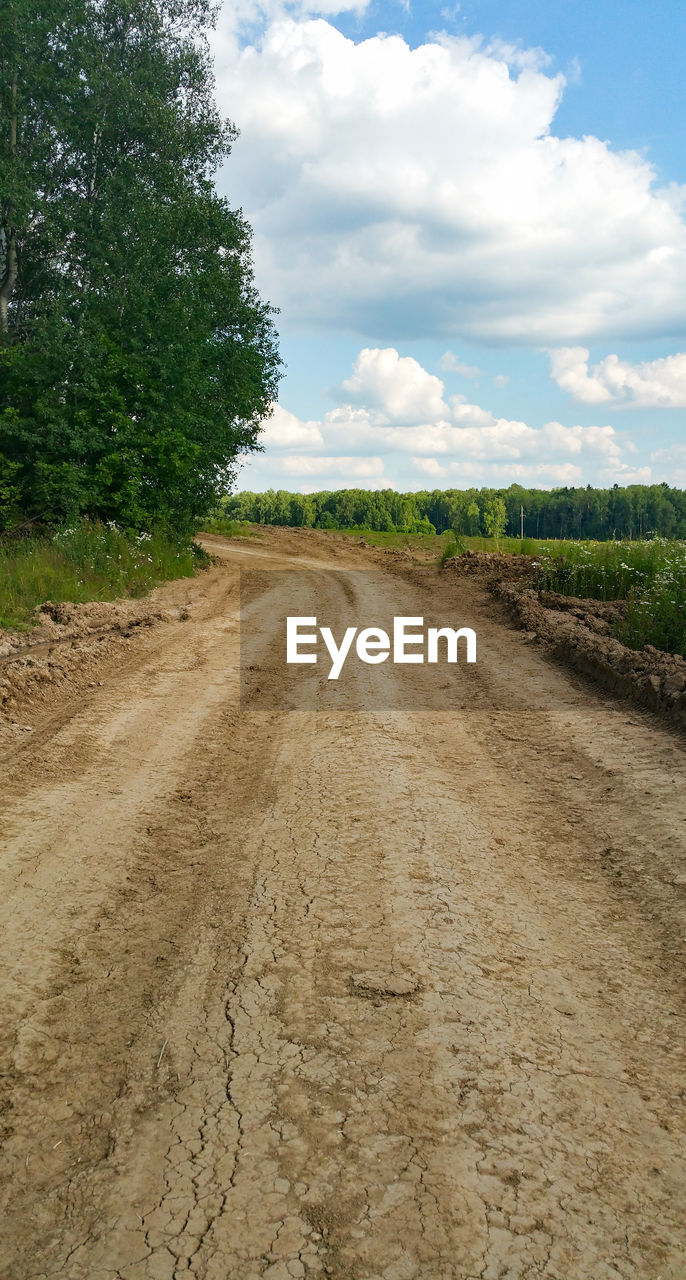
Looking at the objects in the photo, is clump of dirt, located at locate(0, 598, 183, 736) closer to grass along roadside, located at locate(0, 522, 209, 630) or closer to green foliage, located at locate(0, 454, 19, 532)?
grass along roadside, located at locate(0, 522, 209, 630)

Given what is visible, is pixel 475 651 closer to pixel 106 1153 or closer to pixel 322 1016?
pixel 322 1016

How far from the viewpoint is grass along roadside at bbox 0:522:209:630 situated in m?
11.5

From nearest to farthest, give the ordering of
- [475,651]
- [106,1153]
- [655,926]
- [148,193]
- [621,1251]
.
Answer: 1. [621,1251]
2. [106,1153]
3. [655,926]
4. [475,651]
5. [148,193]

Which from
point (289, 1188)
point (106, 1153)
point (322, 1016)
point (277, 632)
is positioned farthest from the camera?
point (277, 632)

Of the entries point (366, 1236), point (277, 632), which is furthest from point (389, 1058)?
point (277, 632)

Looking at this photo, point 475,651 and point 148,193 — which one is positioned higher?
point 148,193

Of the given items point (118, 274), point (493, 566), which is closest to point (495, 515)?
point (118, 274)

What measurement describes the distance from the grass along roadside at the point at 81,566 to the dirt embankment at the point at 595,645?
260 inches

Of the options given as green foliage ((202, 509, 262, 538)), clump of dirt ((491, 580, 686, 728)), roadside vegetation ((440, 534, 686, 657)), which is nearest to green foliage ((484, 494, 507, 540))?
green foliage ((202, 509, 262, 538))

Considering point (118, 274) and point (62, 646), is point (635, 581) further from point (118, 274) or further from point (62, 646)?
point (118, 274)

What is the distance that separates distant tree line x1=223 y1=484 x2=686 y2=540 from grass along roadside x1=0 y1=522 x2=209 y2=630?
67908 millimetres

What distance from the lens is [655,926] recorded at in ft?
12.8

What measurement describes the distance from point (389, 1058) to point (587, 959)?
1.21 meters

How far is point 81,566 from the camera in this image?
44.9 ft
